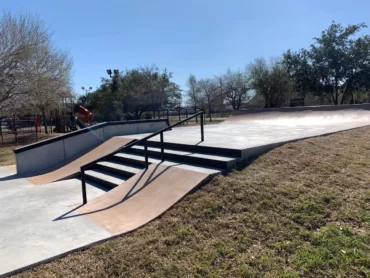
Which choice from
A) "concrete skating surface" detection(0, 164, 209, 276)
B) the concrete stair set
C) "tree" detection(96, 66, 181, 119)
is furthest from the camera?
"tree" detection(96, 66, 181, 119)

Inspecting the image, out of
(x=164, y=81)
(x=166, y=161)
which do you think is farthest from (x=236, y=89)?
(x=166, y=161)

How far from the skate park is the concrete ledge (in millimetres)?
24

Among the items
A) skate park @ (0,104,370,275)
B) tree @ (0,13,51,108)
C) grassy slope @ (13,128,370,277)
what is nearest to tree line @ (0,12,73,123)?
tree @ (0,13,51,108)

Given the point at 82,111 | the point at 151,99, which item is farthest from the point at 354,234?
the point at 151,99

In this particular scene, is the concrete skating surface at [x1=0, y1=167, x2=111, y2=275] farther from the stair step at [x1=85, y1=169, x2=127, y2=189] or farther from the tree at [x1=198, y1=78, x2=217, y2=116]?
the tree at [x1=198, y1=78, x2=217, y2=116]

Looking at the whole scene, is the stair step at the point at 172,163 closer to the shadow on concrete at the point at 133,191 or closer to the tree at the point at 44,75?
the shadow on concrete at the point at 133,191

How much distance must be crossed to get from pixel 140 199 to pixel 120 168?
177cm

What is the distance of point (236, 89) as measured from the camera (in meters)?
36.9

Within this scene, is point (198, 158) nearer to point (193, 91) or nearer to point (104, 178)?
point (104, 178)

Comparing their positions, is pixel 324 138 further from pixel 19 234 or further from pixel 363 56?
pixel 363 56

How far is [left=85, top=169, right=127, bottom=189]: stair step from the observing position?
206 inches

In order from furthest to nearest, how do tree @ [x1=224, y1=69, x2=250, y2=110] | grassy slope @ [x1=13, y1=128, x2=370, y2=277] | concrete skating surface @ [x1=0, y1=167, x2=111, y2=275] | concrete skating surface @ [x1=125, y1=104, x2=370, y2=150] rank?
tree @ [x1=224, y1=69, x2=250, y2=110], concrete skating surface @ [x1=125, y1=104, x2=370, y2=150], concrete skating surface @ [x1=0, y1=167, x2=111, y2=275], grassy slope @ [x1=13, y1=128, x2=370, y2=277]

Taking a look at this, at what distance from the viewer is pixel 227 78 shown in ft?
122

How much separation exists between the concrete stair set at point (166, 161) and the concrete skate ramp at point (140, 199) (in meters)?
0.32
